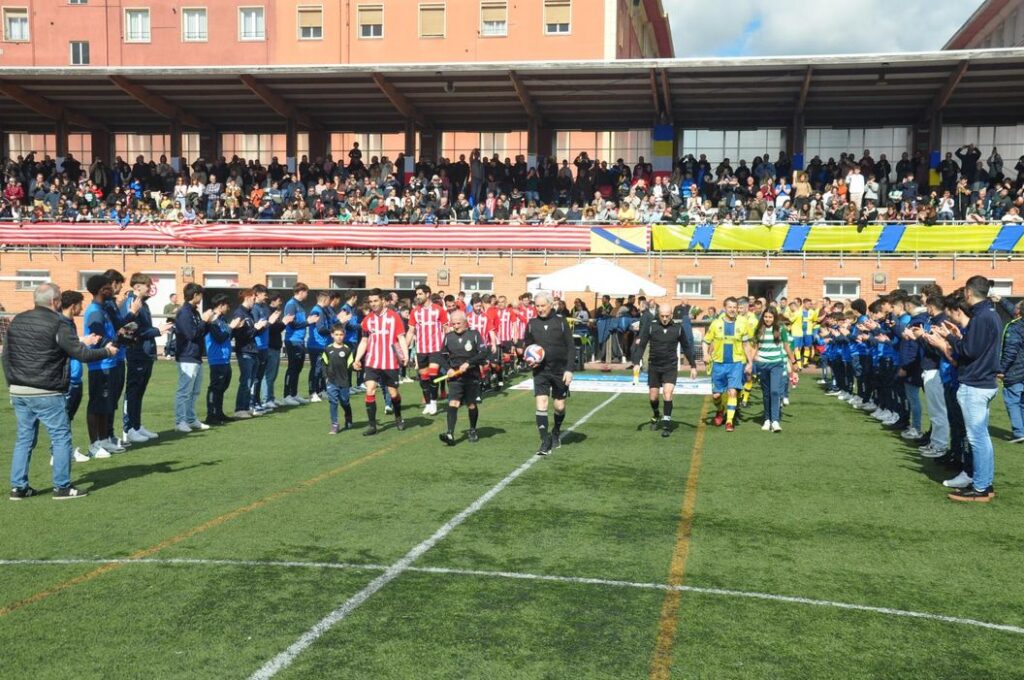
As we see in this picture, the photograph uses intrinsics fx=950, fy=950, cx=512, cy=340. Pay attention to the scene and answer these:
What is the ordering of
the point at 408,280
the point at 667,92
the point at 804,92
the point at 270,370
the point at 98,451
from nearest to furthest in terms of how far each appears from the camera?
the point at 98,451 → the point at 270,370 → the point at 408,280 → the point at 804,92 → the point at 667,92

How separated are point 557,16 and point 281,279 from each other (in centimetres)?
2037

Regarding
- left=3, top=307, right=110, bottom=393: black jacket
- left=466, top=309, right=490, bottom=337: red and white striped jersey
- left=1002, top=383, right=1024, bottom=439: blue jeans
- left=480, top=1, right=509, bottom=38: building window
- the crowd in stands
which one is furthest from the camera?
left=480, top=1, right=509, bottom=38: building window

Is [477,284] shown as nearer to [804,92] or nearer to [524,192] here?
[524,192]

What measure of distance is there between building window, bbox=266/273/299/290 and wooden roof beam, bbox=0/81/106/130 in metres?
13.8

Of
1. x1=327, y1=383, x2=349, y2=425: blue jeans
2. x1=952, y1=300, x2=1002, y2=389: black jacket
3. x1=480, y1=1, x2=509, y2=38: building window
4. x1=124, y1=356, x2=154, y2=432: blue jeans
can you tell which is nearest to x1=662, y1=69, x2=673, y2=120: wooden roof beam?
x1=480, y1=1, x2=509, y2=38: building window

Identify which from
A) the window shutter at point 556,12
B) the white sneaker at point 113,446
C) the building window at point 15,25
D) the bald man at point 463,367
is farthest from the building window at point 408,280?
the building window at point 15,25

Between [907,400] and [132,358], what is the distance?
11268mm

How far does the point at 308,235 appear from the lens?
32.2 meters

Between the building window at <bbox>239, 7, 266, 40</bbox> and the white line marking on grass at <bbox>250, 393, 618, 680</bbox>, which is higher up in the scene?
the building window at <bbox>239, 7, 266, 40</bbox>

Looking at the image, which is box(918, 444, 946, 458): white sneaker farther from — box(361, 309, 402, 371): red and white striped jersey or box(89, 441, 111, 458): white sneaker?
box(89, 441, 111, 458): white sneaker

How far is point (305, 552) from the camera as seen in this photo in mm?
7332

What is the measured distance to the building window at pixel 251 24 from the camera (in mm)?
47562

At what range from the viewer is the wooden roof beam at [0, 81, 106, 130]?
120 ft

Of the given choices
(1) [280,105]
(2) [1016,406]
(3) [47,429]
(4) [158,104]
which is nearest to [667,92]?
(1) [280,105]
